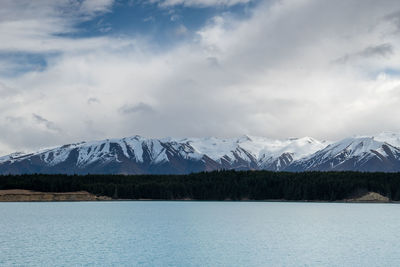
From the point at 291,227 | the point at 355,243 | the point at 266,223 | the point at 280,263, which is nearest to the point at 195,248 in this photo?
the point at 280,263

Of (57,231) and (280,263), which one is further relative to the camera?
(57,231)

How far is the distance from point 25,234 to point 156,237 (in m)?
20.7

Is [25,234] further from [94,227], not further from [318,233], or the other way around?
[318,233]

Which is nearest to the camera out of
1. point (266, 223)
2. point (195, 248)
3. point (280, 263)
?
point (280, 263)

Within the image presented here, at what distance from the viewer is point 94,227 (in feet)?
321

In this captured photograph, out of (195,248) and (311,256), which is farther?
(195,248)

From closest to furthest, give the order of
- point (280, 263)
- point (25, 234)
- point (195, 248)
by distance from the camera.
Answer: point (280, 263) → point (195, 248) → point (25, 234)

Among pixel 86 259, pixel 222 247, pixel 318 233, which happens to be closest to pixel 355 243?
pixel 318 233

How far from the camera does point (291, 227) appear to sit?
10194 centimetres

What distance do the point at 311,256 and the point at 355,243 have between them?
1633 cm

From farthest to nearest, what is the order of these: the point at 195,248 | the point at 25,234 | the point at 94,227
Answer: the point at 94,227 → the point at 25,234 → the point at 195,248

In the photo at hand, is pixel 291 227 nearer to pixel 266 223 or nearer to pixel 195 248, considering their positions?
pixel 266 223

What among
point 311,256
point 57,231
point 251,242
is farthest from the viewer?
point 57,231

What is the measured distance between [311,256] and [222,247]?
42.5ft
